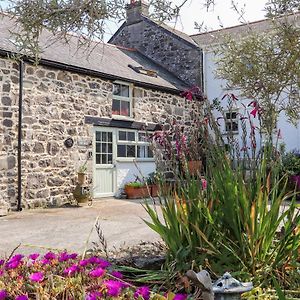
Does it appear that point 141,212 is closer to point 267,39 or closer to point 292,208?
point 267,39

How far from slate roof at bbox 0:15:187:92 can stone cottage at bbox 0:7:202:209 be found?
45mm

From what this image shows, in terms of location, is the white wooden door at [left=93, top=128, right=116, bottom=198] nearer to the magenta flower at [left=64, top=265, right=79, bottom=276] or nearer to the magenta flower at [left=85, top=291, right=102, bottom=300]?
the magenta flower at [left=64, top=265, right=79, bottom=276]

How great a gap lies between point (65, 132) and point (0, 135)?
1940 mm

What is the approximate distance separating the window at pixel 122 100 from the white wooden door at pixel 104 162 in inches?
30.6

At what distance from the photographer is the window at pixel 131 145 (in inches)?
502

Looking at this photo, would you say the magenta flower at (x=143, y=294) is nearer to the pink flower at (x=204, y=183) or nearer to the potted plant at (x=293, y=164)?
the pink flower at (x=204, y=183)

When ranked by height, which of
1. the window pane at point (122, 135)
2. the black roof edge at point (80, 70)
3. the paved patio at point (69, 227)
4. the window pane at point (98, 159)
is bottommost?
the paved patio at point (69, 227)

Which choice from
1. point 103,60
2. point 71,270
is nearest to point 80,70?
point 103,60

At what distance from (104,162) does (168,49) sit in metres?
7.93

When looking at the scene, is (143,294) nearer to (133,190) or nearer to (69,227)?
(69,227)

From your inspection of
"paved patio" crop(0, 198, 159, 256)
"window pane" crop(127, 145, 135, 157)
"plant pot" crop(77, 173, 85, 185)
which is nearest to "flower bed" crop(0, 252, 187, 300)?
"paved patio" crop(0, 198, 159, 256)

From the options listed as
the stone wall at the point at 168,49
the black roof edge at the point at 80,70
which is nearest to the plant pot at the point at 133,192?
the black roof edge at the point at 80,70

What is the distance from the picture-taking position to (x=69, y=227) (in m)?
7.06

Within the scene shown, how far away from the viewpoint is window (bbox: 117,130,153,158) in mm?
12750
